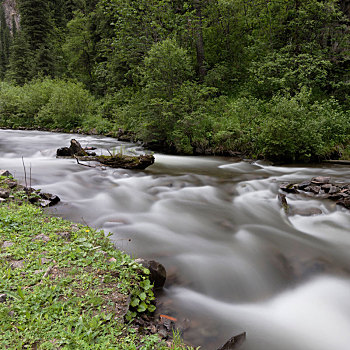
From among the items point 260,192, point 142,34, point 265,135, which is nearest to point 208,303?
point 260,192

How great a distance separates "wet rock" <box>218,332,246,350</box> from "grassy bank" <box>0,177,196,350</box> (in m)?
0.50

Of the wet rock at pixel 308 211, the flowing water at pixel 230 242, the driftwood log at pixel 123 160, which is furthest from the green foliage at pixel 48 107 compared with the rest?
the wet rock at pixel 308 211

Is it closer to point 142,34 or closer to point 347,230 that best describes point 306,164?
point 347,230

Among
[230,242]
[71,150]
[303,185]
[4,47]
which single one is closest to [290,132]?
[303,185]

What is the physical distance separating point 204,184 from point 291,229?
3055mm

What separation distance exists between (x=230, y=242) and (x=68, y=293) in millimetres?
2983

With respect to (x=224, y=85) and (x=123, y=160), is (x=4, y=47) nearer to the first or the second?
(x=224, y=85)

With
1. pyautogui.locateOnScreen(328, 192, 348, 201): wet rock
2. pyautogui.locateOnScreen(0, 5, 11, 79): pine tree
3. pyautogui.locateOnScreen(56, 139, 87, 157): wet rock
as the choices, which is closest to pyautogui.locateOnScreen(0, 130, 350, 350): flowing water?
pyautogui.locateOnScreen(328, 192, 348, 201): wet rock

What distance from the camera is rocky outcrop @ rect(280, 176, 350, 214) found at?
19.7 feet

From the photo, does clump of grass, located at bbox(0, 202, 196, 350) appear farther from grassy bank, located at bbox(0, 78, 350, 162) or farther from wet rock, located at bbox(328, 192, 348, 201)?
grassy bank, located at bbox(0, 78, 350, 162)

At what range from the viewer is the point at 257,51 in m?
14.8

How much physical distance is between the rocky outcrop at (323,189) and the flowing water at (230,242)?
0.91 ft

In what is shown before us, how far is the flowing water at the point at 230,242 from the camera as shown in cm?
295

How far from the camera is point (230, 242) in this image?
4.71 m
